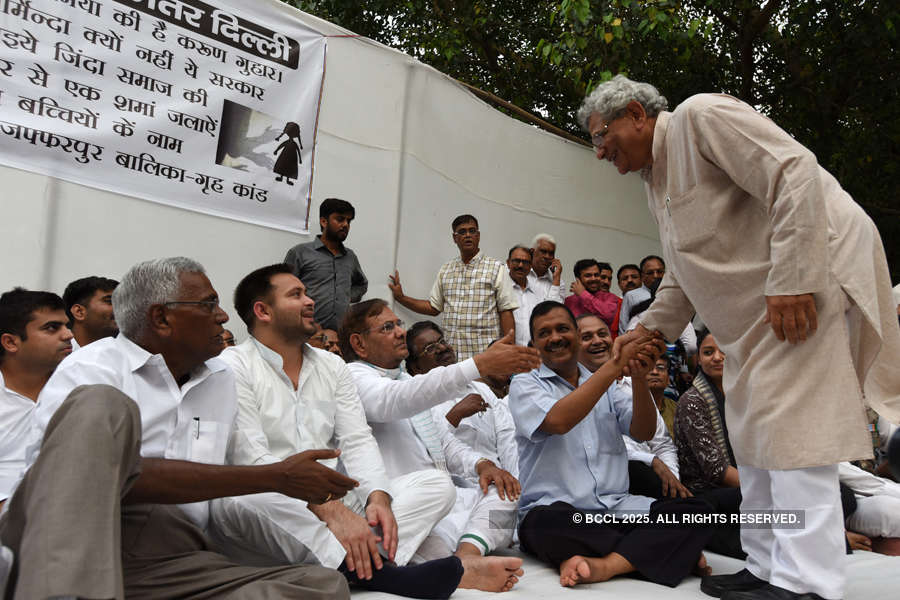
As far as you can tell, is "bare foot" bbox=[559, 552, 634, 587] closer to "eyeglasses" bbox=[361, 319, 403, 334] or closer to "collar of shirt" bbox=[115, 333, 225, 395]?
"eyeglasses" bbox=[361, 319, 403, 334]

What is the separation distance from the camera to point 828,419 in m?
2.42

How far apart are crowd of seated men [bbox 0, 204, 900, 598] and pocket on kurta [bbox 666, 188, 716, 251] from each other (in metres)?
0.51

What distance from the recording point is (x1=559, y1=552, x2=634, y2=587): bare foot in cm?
314

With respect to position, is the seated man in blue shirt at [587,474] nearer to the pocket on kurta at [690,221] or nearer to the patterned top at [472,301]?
the pocket on kurta at [690,221]

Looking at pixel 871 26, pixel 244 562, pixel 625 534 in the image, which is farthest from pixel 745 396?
pixel 871 26

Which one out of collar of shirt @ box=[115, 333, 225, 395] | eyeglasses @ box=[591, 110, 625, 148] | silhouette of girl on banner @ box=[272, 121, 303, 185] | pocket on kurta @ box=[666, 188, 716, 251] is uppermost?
silhouette of girl on banner @ box=[272, 121, 303, 185]

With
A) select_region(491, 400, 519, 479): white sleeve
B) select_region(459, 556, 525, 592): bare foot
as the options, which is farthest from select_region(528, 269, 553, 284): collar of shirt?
select_region(459, 556, 525, 592): bare foot

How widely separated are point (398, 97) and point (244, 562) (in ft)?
14.6

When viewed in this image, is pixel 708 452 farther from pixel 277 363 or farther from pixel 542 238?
pixel 542 238

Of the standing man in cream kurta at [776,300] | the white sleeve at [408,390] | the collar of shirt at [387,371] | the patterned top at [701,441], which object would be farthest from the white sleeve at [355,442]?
the patterned top at [701,441]

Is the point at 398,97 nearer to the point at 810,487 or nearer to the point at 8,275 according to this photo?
the point at 8,275

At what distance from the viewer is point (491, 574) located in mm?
3002

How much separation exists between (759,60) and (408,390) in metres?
9.40

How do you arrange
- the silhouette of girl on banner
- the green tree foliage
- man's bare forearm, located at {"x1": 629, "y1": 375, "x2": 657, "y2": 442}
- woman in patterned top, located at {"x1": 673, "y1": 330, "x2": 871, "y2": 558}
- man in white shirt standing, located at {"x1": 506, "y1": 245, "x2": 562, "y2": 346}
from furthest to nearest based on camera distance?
the green tree foliage, man in white shirt standing, located at {"x1": 506, "y1": 245, "x2": 562, "y2": 346}, the silhouette of girl on banner, woman in patterned top, located at {"x1": 673, "y1": 330, "x2": 871, "y2": 558}, man's bare forearm, located at {"x1": 629, "y1": 375, "x2": 657, "y2": 442}
